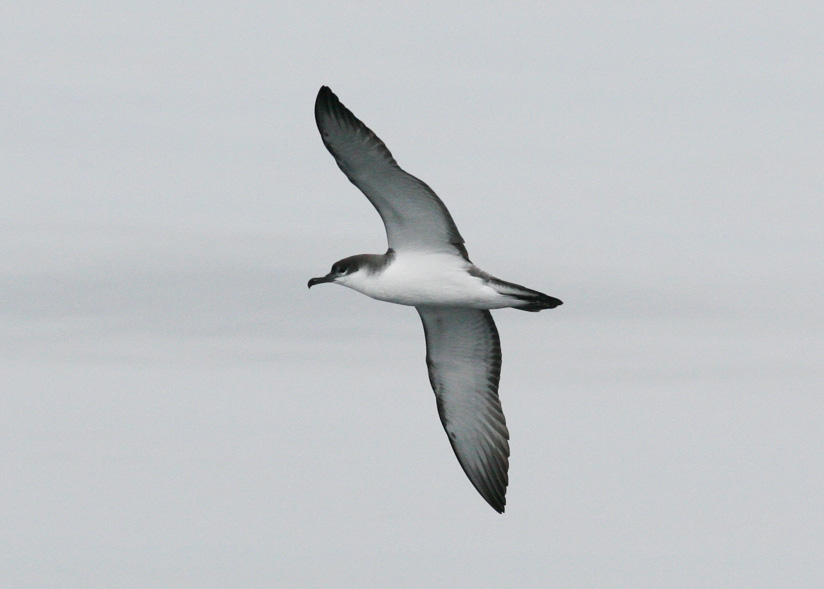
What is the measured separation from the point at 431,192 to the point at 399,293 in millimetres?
1646

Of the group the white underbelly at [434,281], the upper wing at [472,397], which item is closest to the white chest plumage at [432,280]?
the white underbelly at [434,281]

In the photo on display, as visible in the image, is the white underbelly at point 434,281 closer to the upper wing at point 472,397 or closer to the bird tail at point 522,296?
the bird tail at point 522,296

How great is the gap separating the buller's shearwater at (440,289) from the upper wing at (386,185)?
0.5 inches

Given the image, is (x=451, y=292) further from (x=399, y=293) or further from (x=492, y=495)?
(x=492, y=495)

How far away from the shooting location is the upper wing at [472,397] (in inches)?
800

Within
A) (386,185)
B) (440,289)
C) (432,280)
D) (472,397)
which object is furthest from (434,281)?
(472,397)

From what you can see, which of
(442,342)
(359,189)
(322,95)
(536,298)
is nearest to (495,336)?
(442,342)

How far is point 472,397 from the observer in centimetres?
2055

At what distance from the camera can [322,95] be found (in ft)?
55.4

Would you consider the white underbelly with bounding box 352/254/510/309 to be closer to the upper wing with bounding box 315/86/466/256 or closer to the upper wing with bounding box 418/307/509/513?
the upper wing with bounding box 315/86/466/256

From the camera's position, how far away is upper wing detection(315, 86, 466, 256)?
16891 millimetres

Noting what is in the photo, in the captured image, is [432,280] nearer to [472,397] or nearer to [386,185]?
[386,185]

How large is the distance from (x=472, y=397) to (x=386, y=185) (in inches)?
170

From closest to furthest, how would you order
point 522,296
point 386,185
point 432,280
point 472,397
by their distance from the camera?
1. point 386,185
2. point 522,296
3. point 432,280
4. point 472,397
